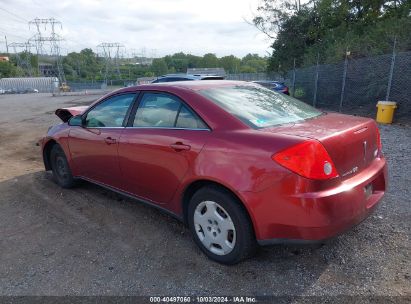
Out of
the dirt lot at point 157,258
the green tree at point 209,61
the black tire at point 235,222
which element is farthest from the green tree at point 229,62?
the black tire at point 235,222

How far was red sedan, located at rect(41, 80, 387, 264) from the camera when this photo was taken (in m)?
2.58

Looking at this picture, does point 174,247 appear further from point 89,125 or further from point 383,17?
point 383,17

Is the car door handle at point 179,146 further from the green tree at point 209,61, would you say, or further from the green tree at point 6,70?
the green tree at point 6,70

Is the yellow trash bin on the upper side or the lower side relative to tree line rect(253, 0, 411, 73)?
lower

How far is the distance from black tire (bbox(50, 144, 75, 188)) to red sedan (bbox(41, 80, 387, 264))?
1.10m

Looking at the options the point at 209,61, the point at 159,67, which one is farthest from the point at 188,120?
the point at 159,67

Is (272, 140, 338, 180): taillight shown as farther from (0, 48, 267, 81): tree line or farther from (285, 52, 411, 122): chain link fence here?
(0, 48, 267, 81): tree line

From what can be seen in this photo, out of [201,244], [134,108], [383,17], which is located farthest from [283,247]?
[383,17]

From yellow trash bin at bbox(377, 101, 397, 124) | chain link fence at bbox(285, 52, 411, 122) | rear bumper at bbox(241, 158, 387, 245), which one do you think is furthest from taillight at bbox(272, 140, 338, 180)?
chain link fence at bbox(285, 52, 411, 122)

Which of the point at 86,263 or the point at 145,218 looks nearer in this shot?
the point at 86,263

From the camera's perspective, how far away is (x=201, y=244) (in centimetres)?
325

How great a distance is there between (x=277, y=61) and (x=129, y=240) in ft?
79.0

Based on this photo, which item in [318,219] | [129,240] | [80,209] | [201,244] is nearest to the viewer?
[318,219]

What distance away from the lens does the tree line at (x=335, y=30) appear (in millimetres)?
13976
